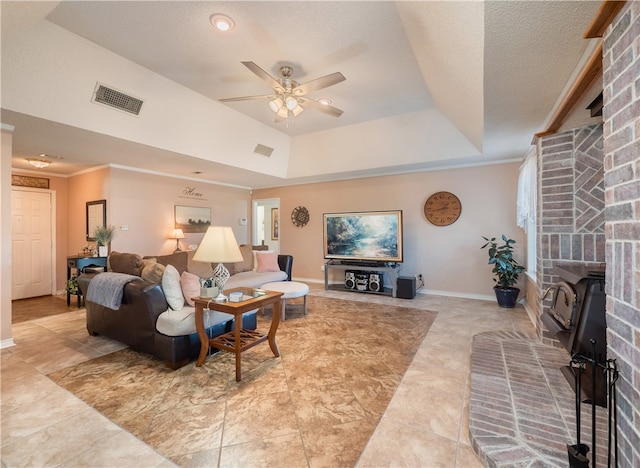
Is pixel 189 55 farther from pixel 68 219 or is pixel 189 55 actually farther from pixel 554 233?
pixel 68 219

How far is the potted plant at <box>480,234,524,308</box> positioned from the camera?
4.38 metres

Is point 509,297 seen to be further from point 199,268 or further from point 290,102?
point 199,268

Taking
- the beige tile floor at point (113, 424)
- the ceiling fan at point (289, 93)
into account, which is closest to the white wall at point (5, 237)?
the beige tile floor at point (113, 424)

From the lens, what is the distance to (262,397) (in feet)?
6.81

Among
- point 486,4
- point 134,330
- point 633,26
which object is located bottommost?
point 134,330

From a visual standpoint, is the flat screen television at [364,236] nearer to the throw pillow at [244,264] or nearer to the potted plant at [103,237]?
the throw pillow at [244,264]

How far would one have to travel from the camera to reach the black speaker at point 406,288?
16.4ft

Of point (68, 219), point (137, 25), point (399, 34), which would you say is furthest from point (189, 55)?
point (68, 219)

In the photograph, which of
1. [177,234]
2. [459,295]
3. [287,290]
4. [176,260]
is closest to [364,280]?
[459,295]

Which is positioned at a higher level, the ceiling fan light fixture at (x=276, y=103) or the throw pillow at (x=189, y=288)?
the ceiling fan light fixture at (x=276, y=103)

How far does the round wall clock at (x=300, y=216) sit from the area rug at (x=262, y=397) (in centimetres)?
378

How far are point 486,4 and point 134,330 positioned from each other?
368 centimetres

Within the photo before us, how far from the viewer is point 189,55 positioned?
294 cm

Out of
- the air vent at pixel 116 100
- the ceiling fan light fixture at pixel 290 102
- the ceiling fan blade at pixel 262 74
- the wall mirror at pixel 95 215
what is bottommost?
Answer: the wall mirror at pixel 95 215
